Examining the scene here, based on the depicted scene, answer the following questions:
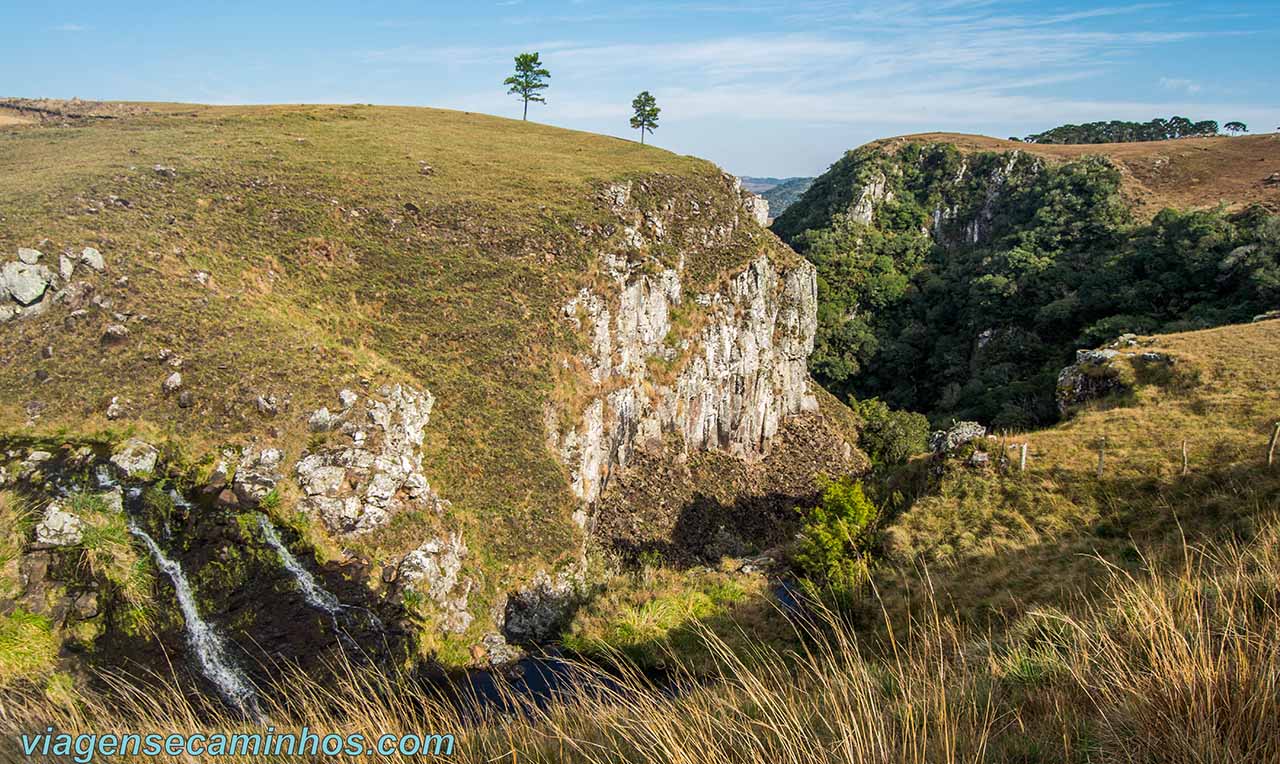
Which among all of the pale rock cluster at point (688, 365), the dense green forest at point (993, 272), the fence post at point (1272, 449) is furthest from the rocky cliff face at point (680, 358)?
the fence post at point (1272, 449)

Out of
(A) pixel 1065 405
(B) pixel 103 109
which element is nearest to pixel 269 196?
(B) pixel 103 109

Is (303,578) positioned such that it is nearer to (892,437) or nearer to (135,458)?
(135,458)

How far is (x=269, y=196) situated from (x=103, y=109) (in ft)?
120

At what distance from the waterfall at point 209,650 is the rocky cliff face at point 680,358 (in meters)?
17.3

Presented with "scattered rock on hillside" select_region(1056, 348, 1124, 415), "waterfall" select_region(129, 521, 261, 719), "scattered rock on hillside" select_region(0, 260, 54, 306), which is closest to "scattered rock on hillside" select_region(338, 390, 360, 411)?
"waterfall" select_region(129, 521, 261, 719)

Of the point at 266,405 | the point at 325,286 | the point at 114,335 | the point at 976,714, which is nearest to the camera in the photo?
the point at 976,714

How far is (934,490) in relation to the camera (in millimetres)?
19625

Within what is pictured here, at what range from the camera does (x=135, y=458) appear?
20.2 m

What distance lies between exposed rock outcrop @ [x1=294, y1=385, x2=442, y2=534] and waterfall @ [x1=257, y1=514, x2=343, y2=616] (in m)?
1.43

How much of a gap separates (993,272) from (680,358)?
162 feet

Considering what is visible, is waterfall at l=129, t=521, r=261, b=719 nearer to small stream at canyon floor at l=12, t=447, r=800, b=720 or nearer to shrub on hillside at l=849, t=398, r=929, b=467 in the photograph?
small stream at canyon floor at l=12, t=447, r=800, b=720

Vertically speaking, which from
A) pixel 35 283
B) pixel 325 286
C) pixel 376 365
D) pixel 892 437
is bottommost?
pixel 892 437

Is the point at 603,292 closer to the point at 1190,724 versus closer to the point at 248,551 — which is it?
the point at 248,551

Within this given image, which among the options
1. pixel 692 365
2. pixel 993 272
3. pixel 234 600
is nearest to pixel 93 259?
pixel 234 600
